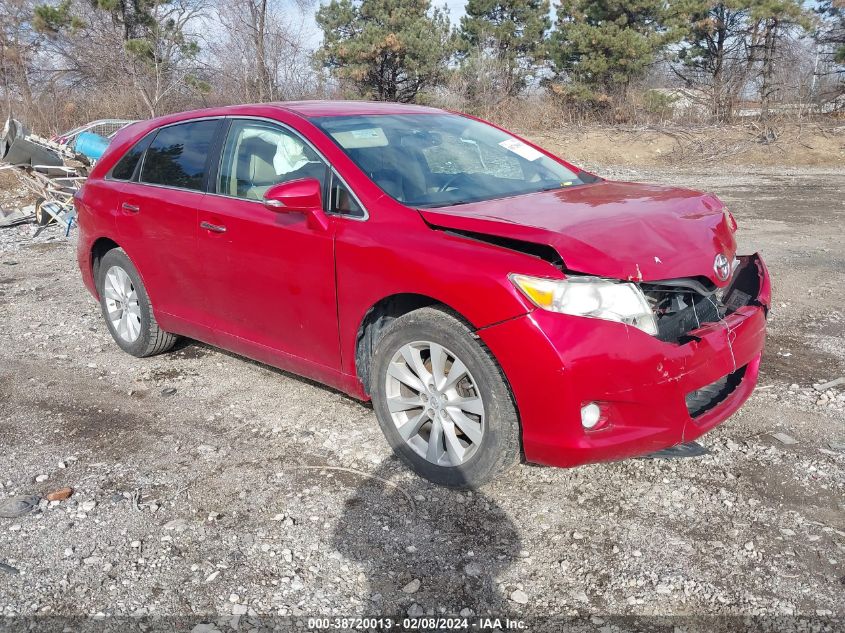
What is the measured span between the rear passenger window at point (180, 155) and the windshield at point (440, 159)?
0.91 m

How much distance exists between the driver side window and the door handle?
20 cm

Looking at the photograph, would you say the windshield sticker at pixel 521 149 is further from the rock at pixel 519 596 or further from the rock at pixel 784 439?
the rock at pixel 519 596

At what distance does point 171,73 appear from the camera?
28359 millimetres

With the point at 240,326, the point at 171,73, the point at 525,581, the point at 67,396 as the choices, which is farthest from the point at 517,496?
the point at 171,73

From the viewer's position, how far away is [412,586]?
2811 millimetres

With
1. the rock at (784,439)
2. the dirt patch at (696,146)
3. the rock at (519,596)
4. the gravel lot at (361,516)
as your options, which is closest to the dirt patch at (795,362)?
the gravel lot at (361,516)

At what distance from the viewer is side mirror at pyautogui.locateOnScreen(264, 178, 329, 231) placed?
361 centimetres

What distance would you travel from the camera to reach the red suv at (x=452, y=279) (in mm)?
3004

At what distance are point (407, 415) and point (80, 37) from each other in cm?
2925

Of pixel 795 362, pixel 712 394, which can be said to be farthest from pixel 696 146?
pixel 712 394

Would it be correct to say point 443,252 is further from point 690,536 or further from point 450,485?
point 690,536

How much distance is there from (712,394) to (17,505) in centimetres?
333

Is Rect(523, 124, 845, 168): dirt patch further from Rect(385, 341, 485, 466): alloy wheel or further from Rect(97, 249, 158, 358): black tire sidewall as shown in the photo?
Rect(385, 341, 485, 466): alloy wheel

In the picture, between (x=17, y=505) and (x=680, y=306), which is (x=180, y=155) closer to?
(x=17, y=505)
